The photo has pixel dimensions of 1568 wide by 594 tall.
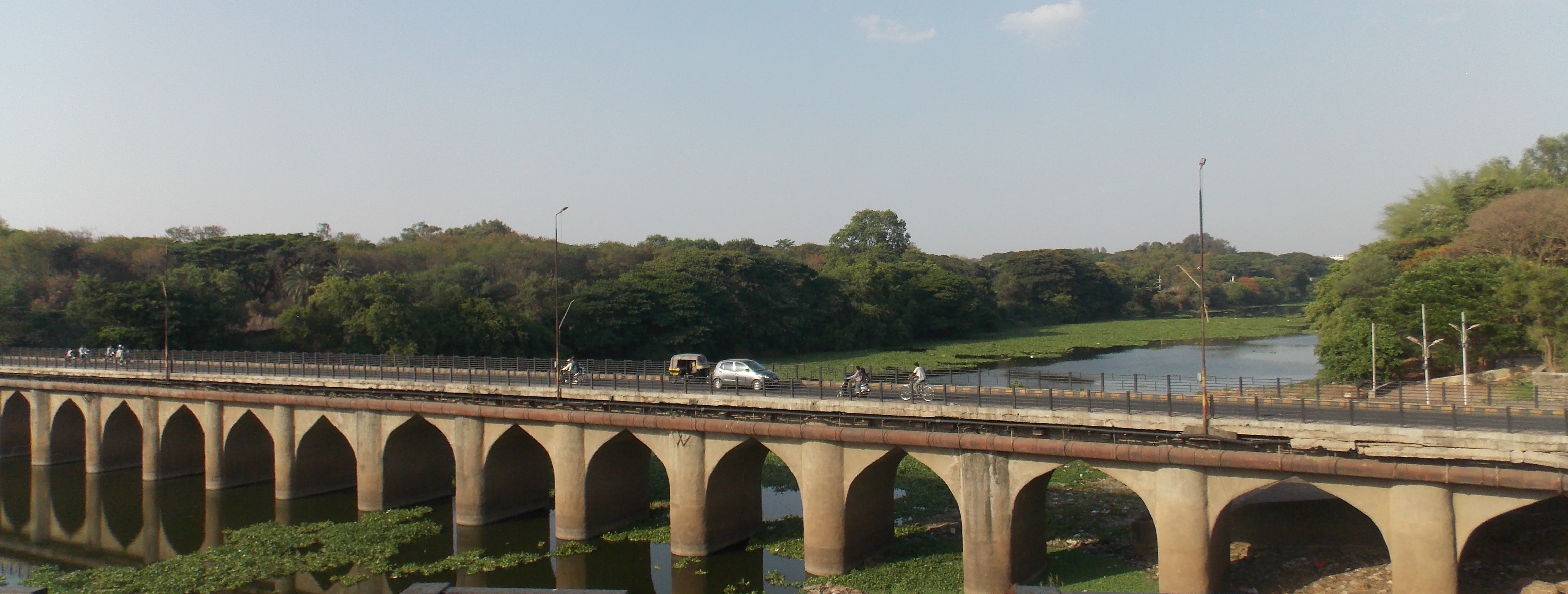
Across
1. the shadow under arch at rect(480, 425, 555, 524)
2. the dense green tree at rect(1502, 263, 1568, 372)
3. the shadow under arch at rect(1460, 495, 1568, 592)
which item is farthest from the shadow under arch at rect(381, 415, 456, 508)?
the dense green tree at rect(1502, 263, 1568, 372)

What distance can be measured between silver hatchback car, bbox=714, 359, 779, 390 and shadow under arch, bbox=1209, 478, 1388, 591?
14483 mm

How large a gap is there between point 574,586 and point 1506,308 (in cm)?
4482

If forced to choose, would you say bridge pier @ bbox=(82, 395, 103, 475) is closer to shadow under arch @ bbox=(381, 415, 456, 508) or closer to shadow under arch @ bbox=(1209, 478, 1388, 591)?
shadow under arch @ bbox=(381, 415, 456, 508)

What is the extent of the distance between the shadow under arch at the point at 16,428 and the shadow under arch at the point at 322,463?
22.5m

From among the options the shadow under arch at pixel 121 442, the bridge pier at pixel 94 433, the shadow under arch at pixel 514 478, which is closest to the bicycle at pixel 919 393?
the shadow under arch at pixel 514 478

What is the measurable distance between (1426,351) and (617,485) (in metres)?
30.8

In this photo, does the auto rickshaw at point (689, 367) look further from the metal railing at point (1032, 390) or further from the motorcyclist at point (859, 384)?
the motorcyclist at point (859, 384)

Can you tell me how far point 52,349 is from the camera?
52875 mm

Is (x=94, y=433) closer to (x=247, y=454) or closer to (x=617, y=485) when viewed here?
(x=247, y=454)

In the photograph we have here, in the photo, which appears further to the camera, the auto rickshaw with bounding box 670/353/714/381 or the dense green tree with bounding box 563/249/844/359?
the dense green tree with bounding box 563/249/844/359

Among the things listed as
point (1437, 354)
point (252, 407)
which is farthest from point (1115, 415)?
point (252, 407)

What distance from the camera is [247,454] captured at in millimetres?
43094

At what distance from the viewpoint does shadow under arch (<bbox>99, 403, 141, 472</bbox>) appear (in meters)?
46.1

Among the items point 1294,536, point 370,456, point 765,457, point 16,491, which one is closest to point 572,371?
point 765,457
